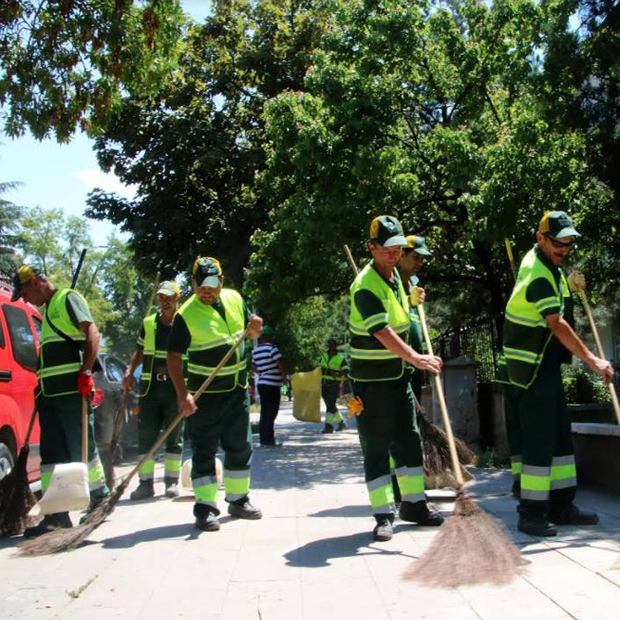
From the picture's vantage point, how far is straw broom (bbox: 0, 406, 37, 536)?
6199 mm

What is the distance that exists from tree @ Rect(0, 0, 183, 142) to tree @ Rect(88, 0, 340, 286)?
873 centimetres

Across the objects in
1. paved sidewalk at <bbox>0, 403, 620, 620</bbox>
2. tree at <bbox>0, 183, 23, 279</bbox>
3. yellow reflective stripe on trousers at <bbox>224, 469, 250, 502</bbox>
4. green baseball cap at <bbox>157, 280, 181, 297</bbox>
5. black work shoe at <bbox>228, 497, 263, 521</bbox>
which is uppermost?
tree at <bbox>0, 183, 23, 279</bbox>

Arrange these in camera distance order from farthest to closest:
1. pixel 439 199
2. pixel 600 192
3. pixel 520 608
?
pixel 439 199
pixel 600 192
pixel 520 608

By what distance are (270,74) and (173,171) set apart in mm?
3051

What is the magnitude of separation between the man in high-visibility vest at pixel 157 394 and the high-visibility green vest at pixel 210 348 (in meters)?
1.62

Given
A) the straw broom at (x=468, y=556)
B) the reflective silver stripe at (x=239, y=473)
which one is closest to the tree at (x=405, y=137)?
the reflective silver stripe at (x=239, y=473)

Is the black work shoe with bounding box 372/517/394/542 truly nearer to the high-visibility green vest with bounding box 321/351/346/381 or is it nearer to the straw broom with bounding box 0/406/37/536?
the straw broom with bounding box 0/406/37/536

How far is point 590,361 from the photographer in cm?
541

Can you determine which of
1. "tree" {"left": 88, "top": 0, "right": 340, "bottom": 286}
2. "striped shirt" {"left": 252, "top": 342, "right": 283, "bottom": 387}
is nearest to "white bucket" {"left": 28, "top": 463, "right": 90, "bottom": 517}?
"striped shirt" {"left": 252, "top": 342, "right": 283, "bottom": 387}

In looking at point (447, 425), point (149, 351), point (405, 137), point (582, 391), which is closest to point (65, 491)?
point (149, 351)

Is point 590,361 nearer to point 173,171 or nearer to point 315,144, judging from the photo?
point 315,144

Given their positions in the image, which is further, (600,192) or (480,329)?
(480,329)

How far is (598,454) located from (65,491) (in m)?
4.55

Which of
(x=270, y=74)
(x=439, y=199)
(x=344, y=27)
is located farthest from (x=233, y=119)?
(x=439, y=199)
